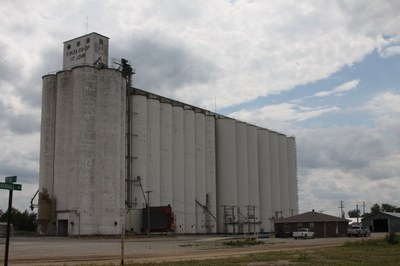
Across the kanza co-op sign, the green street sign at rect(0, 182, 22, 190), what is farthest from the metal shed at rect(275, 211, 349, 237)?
the green street sign at rect(0, 182, 22, 190)

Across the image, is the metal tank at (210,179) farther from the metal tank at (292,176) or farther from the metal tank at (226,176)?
the metal tank at (292,176)

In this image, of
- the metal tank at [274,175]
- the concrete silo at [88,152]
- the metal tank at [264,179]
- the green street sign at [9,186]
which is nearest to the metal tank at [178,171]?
the concrete silo at [88,152]

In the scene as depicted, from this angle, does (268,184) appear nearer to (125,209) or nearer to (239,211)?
(239,211)

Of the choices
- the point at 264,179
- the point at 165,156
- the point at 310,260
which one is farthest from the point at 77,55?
the point at 310,260

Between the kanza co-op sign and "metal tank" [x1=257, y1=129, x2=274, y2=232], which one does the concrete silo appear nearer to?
the kanza co-op sign

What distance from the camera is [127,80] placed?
90250mm

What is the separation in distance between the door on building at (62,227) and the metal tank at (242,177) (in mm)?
36356

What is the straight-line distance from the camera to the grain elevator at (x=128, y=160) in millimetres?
77500

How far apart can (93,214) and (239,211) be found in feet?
120

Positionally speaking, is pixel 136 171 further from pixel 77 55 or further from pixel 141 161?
pixel 77 55

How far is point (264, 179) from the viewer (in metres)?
115

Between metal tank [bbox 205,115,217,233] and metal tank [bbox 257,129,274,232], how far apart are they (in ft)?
52.4

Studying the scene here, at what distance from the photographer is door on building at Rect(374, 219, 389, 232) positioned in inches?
4395

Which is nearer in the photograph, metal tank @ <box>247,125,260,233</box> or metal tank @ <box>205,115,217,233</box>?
metal tank @ <box>205,115,217,233</box>
